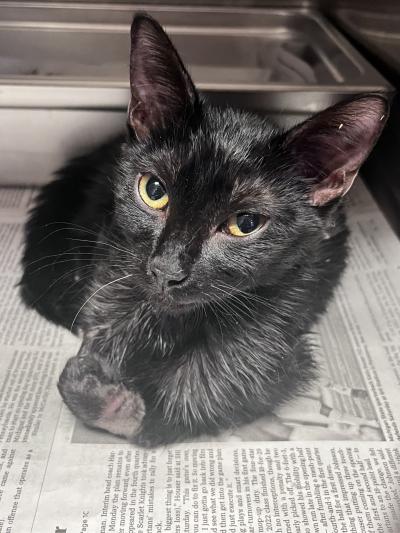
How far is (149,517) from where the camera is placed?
66 cm

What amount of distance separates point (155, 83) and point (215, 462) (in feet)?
1.56

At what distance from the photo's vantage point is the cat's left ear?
1.98 feet

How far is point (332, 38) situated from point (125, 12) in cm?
49

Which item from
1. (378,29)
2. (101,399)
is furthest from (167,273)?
(378,29)

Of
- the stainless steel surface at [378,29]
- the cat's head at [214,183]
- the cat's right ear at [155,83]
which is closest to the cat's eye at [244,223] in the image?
the cat's head at [214,183]

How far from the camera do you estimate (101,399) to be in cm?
75

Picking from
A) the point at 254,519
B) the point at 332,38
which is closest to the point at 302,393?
the point at 254,519

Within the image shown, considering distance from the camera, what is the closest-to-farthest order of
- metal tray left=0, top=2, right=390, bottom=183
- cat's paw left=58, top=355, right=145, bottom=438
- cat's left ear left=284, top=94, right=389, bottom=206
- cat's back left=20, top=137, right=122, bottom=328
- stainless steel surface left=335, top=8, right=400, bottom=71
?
cat's left ear left=284, top=94, right=389, bottom=206, cat's paw left=58, top=355, right=145, bottom=438, cat's back left=20, top=137, right=122, bottom=328, metal tray left=0, top=2, right=390, bottom=183, stainless steel surface left=335, top=8, right=400, bottom=71

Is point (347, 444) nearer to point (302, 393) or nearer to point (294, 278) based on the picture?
point (302, 393)

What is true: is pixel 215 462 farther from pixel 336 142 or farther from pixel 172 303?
pixel 336 142

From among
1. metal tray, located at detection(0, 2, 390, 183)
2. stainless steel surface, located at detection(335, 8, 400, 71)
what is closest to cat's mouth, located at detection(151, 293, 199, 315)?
metal tray, located at detection(0, 2, 390, 183)

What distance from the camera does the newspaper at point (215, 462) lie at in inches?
26.2

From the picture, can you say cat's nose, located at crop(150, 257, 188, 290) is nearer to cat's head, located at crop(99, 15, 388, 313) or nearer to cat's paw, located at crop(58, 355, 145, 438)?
cat's head, located at crop(99, 15, 388, 313)

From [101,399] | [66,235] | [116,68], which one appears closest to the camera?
[101,399]
